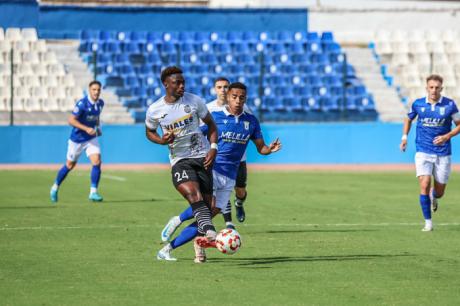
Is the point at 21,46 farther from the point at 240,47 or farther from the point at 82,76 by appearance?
the point at 240,47

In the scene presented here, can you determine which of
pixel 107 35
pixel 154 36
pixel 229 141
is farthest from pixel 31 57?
pixel 229 141

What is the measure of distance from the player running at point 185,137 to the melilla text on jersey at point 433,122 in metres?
4.99

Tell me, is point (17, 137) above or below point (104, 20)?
below

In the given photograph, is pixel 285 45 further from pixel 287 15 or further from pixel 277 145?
pixel 277 145

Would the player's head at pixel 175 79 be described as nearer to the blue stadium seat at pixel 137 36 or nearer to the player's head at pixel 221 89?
the player's head at pixel 221 89

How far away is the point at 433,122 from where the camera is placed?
1614cm

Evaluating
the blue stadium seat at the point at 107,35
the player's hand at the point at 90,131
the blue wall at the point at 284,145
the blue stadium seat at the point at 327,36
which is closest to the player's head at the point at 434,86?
the player's hand at the point at 90,131

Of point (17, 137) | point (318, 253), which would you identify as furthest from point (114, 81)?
point (318, 253)

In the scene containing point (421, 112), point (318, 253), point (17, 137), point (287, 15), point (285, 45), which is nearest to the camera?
point (318, 253)

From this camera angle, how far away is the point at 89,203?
20.6 metres

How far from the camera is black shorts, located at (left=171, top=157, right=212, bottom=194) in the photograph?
39.2 feet

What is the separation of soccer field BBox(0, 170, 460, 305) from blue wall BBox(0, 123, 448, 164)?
30.9ft

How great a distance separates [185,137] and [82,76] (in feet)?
82.9

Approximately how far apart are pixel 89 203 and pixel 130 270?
30.5 feet
